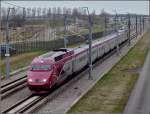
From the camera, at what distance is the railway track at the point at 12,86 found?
37.8m

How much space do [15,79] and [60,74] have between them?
26.0ft

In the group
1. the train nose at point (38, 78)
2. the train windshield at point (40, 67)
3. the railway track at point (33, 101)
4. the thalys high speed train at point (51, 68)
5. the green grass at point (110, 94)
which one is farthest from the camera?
the train windshield at point (40, 67)

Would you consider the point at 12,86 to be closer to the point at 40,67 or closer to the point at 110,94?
the point at 40,67

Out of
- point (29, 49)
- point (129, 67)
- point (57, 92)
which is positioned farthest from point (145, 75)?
point (29, 49)

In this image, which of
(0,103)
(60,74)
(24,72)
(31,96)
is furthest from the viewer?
(24,72)

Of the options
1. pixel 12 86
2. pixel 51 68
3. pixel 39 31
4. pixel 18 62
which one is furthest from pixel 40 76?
pixel 39 31

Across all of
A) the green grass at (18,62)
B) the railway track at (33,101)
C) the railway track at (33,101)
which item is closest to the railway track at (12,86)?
the railway track at (33,101)

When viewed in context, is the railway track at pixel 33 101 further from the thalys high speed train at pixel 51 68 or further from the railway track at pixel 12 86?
the thalys high speed train at pixel 51 68

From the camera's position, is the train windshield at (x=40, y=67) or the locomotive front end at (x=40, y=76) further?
the train windshield at (x=40, y=67)

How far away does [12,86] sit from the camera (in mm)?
40938

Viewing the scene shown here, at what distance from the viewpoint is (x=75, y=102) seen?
33.2 m

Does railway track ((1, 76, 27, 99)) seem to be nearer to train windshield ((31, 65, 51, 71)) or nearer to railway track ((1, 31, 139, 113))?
railway track ((1, 31, 139, 113))

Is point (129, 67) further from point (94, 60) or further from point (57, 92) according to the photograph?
point (57, 92)

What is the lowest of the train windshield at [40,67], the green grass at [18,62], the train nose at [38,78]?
the green grass at [18,62]
